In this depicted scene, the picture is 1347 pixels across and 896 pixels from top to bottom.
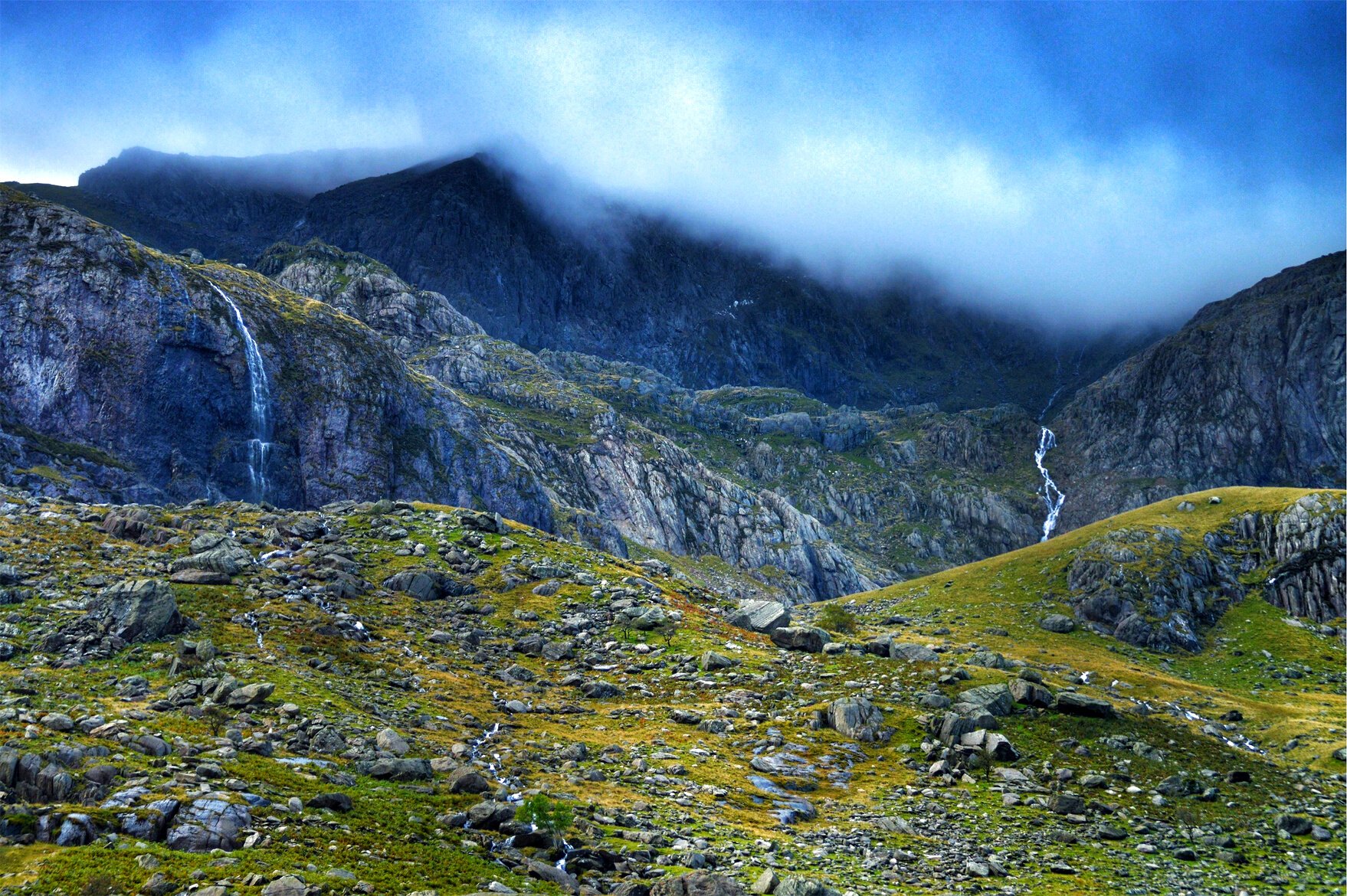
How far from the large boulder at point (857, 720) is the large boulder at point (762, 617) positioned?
1796 cm

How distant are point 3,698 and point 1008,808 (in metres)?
47.5

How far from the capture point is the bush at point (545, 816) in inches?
1226

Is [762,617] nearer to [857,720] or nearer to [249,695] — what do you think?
[857,720]

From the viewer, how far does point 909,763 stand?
4947 centimetres

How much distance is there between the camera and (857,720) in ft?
175

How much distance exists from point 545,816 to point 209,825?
37.6 ft

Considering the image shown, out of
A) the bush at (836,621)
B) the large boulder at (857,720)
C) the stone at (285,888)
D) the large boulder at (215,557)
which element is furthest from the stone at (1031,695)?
the large boulder at (215,557)

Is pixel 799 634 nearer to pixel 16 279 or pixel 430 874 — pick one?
pixel 430 874

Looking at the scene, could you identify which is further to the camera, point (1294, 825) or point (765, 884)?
A: point (1294, 825)

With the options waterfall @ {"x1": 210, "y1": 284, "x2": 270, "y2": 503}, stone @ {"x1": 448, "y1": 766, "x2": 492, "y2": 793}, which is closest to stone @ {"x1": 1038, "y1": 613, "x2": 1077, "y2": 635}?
stone @ {"x1": 448, "y1": 766, "x2": 492, "y2": 793}

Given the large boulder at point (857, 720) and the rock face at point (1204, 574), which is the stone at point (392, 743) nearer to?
the large boulder at point (857, 720)

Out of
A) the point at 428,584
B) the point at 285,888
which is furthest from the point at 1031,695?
the point at 285,888

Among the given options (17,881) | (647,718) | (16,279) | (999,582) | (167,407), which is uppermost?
(16,279)

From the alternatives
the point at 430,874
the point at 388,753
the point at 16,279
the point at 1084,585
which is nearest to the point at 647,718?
the point at 388,753
